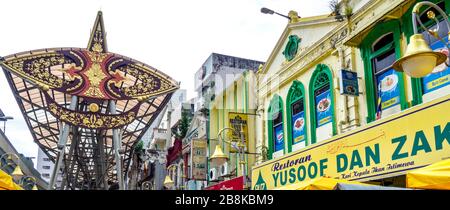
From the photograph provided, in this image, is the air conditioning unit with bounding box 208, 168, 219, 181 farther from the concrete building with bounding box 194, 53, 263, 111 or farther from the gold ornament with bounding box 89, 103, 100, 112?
the concrete building with bounding box 194, 53, 263, 111

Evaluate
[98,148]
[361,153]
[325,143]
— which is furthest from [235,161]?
[98,148]

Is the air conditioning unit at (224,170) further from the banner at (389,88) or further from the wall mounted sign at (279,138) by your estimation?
the banner at (389,88)

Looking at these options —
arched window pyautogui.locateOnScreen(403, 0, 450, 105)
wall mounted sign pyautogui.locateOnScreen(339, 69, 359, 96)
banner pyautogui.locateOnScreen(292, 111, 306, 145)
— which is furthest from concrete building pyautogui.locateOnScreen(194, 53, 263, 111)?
arched window pyautogui.locateOnScreen(403, 0, 450, 105)

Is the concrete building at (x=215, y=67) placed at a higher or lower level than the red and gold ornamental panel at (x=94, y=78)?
higher

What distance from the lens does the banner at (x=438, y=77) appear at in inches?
445

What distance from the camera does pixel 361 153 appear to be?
38.4ft

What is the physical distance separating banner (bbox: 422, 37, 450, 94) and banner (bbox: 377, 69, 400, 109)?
37.9 inches

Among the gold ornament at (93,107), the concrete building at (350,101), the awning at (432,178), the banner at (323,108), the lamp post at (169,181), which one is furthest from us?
the lamp post at (169,181)

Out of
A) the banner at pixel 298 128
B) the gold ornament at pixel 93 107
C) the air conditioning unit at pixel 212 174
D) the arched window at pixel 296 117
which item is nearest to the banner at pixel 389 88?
the arched window at pixel 296 117

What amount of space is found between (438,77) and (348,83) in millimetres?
2817

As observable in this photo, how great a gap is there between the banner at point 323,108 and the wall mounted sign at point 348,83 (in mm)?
1675
